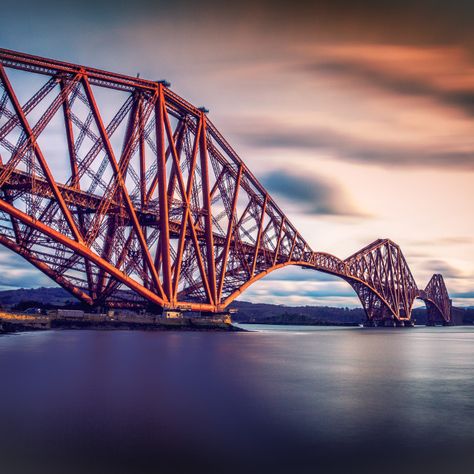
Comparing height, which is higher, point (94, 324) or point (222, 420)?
point (94, 324)

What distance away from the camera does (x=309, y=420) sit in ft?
38.3

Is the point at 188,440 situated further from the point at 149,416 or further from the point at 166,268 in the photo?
the point at 166,268

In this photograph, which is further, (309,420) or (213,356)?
(213,356)

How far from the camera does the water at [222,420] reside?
8.53 metres

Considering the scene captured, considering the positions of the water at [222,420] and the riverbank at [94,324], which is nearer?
the water at [222,420]

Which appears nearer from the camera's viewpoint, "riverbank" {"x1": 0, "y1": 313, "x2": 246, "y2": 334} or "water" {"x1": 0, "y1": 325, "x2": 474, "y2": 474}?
"water" {"x1": 0, "y1": 325, "x2": 474, "y2": 474}

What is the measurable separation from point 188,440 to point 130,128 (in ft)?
141

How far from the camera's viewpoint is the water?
8.53m

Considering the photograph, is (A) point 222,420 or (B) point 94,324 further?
(B) point 94,324

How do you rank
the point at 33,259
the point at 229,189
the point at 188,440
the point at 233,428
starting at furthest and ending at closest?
the point at 229,189, the point at 33,259, the point at 233,428, the point at 188,440

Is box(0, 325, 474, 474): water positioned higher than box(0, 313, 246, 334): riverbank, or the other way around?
box(0, 313, 246, 334): riverbank

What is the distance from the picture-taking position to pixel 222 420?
37.1 feet

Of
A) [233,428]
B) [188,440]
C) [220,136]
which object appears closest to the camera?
[188,440]

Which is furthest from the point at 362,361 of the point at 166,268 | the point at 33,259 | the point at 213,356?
the point at 33,259
